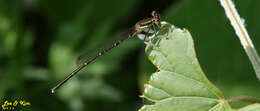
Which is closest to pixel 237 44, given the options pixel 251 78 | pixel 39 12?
pixel 251 78

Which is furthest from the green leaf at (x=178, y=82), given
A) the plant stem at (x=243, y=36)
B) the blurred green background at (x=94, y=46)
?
the blurred green background at (x=94, y=46)

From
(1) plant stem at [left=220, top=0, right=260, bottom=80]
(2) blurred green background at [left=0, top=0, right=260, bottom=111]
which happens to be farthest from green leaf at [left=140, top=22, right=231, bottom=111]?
(2) blurred green background at [left=0, top=0, right=260, bottom=111]

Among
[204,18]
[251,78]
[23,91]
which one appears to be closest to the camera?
[251,78]

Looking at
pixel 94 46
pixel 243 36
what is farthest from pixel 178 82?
pixel 94 46

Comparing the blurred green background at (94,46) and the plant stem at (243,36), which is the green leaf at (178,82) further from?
the blurred green background at (94,46)

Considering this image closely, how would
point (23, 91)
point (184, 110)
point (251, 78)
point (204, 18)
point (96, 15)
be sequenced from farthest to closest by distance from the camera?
point (96, 15) < point (23, 91) < point (204, 18) < point (251, 78) < point (184, 110)

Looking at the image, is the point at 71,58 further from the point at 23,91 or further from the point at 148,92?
the point at 148,92

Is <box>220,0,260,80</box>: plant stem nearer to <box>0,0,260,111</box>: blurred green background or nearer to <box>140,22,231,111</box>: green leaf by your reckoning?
<box>140,22,231,111</box>: green leaf
